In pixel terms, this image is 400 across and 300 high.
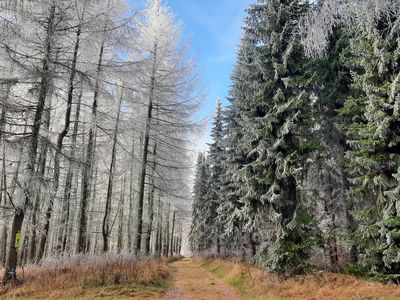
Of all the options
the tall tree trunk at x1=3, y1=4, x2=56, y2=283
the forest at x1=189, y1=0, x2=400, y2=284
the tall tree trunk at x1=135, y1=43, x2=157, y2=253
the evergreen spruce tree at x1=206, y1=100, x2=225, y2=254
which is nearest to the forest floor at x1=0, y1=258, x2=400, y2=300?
the tall tree trunk at x1=3, y1=4, x2=56, y2=283

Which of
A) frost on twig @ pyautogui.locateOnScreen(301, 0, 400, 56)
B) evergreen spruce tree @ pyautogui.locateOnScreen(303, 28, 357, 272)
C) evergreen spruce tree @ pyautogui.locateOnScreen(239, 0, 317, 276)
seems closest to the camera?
frost on twig @ pyautogui.locateOnScreen(301, 0, 400, 56)

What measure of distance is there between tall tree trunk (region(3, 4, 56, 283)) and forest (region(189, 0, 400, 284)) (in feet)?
24.0

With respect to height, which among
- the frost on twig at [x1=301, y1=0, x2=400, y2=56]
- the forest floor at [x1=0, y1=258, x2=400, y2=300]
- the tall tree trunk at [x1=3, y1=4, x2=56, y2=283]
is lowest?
the forest floor at [x1=0, y1=258, x2=400, y2=300]

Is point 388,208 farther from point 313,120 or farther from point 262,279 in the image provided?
point 262,279

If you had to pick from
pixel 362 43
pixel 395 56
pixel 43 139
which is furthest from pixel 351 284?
pixel 43 139

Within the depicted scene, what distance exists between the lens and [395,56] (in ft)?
31.5

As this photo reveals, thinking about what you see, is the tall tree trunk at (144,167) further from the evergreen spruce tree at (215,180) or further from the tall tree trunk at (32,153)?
the evergreen spruce tree at (215,180)

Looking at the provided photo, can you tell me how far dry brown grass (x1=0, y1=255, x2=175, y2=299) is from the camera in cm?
874

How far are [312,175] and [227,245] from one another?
1690 centimetres

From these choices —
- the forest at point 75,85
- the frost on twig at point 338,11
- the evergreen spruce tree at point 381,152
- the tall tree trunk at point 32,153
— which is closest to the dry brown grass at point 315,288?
the evergreen spruce tree at point 381,152

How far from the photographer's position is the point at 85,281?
9.80 meters

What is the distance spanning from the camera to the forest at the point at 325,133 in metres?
9.26

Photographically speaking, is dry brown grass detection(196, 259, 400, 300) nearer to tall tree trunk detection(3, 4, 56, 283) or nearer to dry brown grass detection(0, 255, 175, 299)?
dry brown grass detection(0, 255, 175, 299)

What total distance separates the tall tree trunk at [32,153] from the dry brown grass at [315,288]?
728cm
